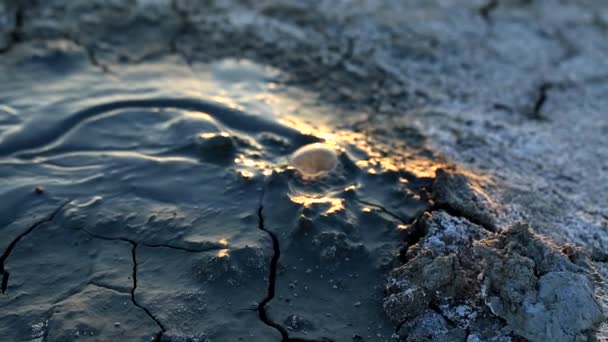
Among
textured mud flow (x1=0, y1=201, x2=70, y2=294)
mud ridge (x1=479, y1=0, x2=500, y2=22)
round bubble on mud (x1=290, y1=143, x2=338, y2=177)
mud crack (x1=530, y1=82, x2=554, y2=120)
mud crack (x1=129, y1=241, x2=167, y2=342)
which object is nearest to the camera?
mud crack (x1=129, y1=241, x2=167, y2=342)

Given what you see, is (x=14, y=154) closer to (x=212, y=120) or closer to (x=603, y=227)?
(x=212, y=120)

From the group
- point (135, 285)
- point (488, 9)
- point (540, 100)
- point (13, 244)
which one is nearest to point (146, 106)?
point (13, 244)

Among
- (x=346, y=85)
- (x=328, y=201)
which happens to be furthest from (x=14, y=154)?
(x=346, y=85)

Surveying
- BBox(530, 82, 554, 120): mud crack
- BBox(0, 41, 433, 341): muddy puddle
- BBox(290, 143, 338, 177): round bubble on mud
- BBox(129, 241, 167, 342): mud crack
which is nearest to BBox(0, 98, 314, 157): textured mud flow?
BBox(0, 41, 433, 341): muddy puddle

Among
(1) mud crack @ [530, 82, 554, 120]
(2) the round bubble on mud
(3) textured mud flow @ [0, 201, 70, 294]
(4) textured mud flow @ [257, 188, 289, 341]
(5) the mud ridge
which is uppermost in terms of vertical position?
(5) the mud ridge

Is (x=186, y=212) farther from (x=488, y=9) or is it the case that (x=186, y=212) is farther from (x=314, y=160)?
(x=488, y=9)

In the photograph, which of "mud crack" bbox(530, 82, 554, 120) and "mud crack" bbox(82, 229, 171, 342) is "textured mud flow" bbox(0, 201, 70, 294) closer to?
"mud crack" bbox(82, 229, 171, 342)

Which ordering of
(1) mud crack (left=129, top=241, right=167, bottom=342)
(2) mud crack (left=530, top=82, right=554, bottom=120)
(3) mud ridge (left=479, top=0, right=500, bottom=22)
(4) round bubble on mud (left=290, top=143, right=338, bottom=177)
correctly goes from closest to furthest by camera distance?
(1) mud crack (left=129, top=241, right=167, bottom=342)
(4) round bubble on mud (left=290, top=143, right=338, bottom=177)
(2) mud crack (left=530, top=82, right=554, bottom=120)
(3) mud ridge (left=479, top=0, right=500, bottom=22)

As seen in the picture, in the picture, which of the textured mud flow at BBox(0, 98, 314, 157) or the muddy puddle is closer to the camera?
the muddy puddle
